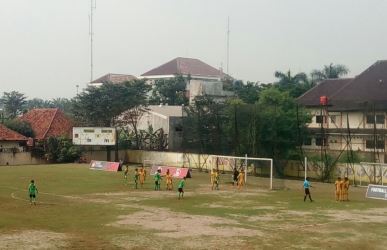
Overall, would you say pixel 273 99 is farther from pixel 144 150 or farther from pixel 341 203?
pixel 341 203

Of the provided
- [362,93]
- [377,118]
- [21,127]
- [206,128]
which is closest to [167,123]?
[206,128]

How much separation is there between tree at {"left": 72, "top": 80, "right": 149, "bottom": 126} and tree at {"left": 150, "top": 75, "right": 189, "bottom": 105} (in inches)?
980

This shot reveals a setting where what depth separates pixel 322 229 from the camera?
23875mm

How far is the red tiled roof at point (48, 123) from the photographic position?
7238cm

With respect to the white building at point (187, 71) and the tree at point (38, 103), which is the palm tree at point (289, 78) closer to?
the white building at point (187, 71)

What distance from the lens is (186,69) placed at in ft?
504

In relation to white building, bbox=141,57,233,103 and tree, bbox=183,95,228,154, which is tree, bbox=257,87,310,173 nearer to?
tree, bbox=183,95,228,154

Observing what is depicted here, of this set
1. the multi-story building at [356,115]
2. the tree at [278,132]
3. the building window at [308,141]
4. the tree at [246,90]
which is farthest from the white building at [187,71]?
the tree at [278,132]

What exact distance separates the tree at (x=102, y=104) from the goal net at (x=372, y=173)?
34568mm

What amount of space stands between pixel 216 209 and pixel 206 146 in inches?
1184

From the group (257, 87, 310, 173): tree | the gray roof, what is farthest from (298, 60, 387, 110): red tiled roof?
the gray roof

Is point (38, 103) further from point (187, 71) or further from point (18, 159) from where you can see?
point (18, 159)

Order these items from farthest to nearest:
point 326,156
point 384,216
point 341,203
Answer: point 326,156 → point 341,203 → point 384,216

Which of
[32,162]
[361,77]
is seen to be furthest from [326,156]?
[32,162]
